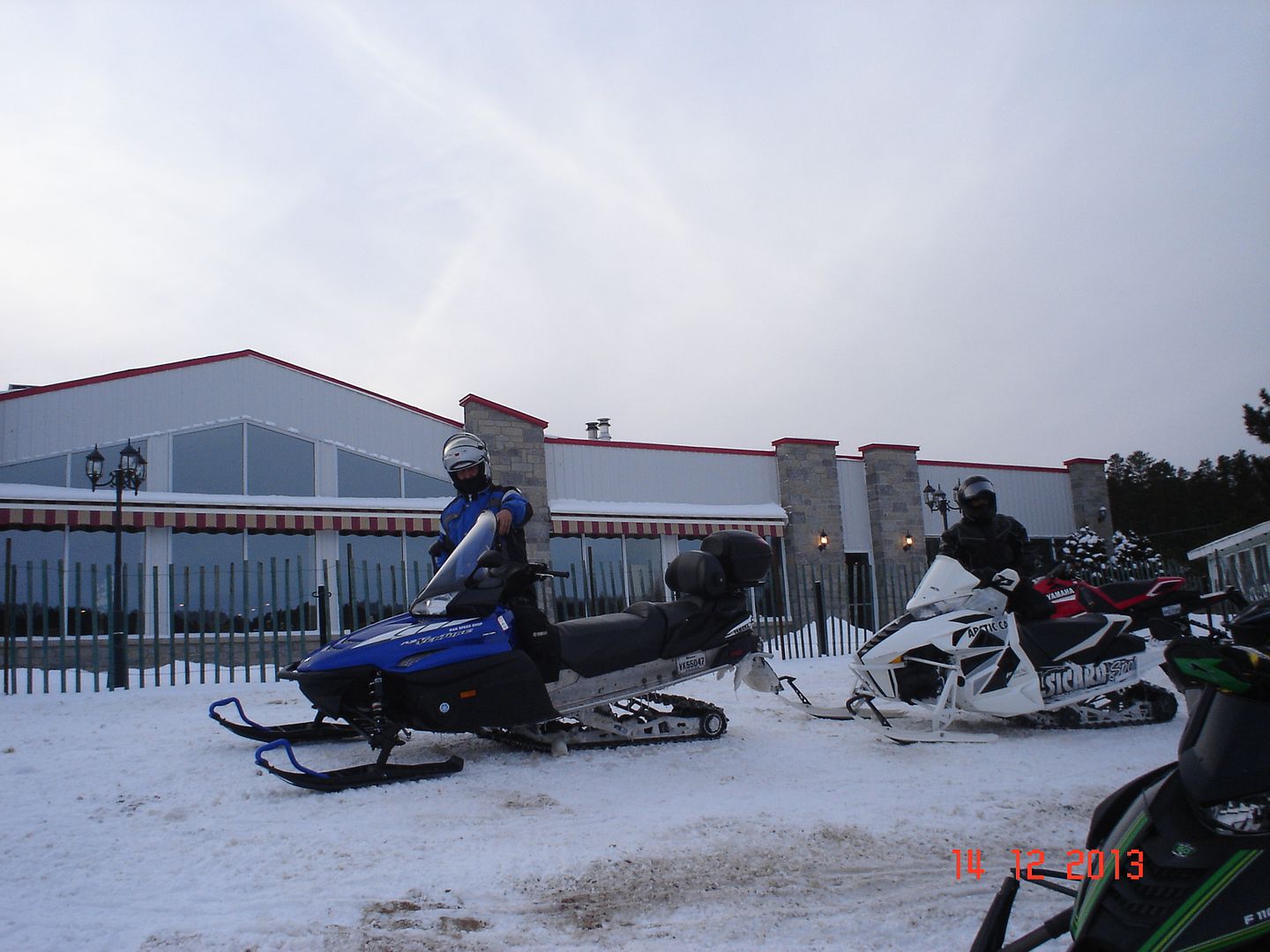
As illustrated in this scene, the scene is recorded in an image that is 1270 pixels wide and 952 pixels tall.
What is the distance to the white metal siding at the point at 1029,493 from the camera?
23766 mm

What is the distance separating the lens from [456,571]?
14.5 ft

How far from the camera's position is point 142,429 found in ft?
53.5

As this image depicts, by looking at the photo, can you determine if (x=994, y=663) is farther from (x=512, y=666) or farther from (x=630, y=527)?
(x=630, y=527)

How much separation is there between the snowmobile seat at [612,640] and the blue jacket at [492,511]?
526 millimetres

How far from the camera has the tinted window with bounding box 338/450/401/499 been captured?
17.9 meters

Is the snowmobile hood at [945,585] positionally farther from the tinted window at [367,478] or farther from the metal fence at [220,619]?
the tinted window at [367,478]

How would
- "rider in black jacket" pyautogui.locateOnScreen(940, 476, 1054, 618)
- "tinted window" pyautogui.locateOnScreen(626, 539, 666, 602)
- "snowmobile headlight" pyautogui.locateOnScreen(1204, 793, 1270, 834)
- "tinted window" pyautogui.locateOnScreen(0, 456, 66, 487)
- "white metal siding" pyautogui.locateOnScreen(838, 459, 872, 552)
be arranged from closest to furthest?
"snowmobile headlight" pyautogui.locateOnScreen(1204, 793, 1270, 834) < "rider in black jacket" pyautogui.locateOnScreen(940, 476, 1054, 618) < "tinted window" pyautogui.locateOnScreen(626, 539, 666, 602) < "tinted window" pyautogui.locateOnScreen(0, 456, 66, 487) < "white metal siding" pyautogui.locateOnScreen(838, 459, 872, 552)

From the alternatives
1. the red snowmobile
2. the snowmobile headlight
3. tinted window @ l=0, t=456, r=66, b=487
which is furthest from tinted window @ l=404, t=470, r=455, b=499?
the snowmobile headlight

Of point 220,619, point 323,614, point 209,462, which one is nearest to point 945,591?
point 323,614

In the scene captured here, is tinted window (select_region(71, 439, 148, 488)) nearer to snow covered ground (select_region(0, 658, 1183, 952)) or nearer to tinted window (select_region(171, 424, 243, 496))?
tinted window (select_region(171, 424, 243, 496))

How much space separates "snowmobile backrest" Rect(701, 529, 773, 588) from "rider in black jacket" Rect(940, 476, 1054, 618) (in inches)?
48.1

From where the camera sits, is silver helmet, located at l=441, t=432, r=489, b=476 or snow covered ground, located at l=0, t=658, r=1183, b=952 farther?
silver helmet, located at l=441, t=432, r=489, b=476

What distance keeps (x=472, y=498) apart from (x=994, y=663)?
3.17m

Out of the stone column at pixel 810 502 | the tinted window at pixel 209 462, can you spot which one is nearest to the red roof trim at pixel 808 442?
the stone column at pixel 810 502
